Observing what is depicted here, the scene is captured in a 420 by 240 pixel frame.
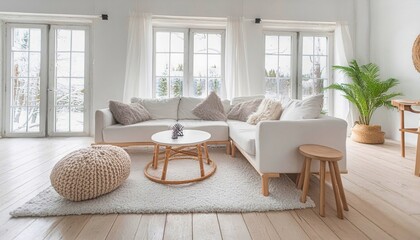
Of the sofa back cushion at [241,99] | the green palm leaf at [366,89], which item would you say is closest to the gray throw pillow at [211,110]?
the sofa back cushion at [241,99]

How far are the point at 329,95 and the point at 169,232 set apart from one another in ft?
14.8

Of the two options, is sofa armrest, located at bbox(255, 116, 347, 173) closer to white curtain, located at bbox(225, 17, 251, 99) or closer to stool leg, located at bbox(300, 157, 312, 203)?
stool leg, located at bbox(300, 157, 312, 203)

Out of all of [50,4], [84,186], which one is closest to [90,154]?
[84,186]

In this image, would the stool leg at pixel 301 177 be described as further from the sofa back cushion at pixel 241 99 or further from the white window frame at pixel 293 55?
the white window frame at pixel 293 55

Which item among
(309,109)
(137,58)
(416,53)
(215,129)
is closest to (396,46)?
(416,53)

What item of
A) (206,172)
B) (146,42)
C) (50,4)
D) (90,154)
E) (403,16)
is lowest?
(206,172)

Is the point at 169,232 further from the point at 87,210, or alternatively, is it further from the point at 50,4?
the point at 50,4

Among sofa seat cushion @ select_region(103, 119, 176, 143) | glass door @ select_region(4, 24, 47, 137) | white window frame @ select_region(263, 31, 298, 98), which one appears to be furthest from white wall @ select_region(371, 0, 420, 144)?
glass door @ select_region(4, 24, 47, 137)

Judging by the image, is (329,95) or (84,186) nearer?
(84,186)

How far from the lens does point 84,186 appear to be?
5.44 ft

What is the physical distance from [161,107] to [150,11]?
1.89 meters

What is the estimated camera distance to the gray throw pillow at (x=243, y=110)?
11.3 ft

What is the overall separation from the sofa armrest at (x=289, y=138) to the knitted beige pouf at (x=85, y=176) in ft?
4.06

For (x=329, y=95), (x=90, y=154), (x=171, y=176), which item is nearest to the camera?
(x=90, y=154)
